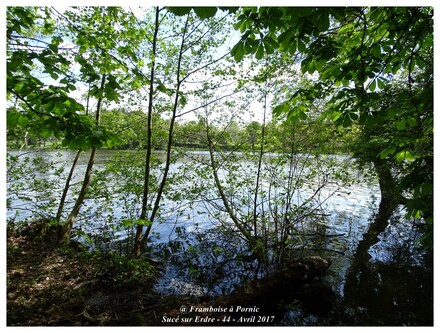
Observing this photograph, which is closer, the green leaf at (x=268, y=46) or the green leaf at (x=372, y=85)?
the green leaf at (x=268, y=46)

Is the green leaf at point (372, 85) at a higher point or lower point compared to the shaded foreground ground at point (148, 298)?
higher

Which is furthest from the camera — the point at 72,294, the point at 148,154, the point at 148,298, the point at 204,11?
the point at 148,154

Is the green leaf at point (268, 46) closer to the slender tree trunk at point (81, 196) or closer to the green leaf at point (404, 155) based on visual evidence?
the green leaf at point (404, 155)

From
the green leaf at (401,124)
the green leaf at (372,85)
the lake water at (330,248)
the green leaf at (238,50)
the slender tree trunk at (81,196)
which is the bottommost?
the lake water at (330,248)

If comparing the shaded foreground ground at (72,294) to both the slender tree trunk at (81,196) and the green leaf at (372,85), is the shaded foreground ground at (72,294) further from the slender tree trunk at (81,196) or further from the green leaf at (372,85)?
the green leaf at (372,85)

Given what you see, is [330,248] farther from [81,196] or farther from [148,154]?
[81,196]


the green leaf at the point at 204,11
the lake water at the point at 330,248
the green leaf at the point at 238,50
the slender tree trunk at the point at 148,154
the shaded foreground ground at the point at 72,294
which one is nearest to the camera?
the green leaf at the point at 204,11

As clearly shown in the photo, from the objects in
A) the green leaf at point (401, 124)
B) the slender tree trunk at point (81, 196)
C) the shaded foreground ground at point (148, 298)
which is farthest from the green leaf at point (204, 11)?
the slender tree trunk at point (81, 196)

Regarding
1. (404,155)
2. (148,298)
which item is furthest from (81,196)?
(404,155)

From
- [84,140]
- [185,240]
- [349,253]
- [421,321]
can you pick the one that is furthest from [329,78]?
[185,240]


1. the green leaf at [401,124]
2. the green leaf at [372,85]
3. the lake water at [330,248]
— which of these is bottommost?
the lake water at [330,248]

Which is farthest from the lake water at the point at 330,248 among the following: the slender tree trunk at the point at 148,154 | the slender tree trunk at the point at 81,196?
the slender tree trunk at the point at 148,154

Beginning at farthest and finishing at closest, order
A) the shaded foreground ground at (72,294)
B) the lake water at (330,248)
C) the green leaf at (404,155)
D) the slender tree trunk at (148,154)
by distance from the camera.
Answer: the lake water at (330,248) < the slender tree trunk at (148,154) < the shaded foreground ground at (72,294) < the green leaf at (404,155)

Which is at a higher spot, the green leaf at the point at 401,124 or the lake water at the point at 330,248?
the green leaf at the point at 401,124
